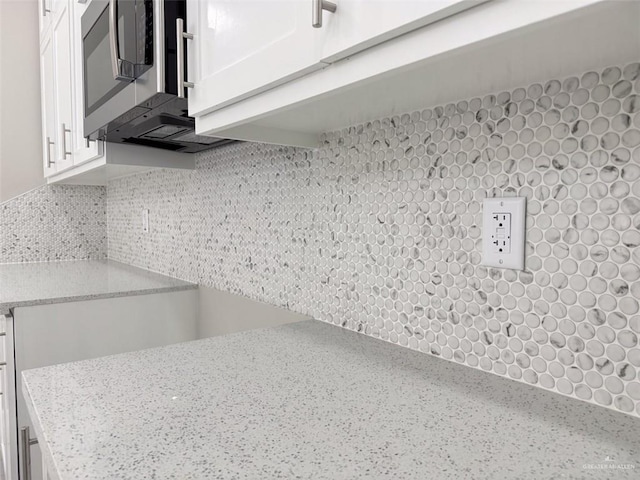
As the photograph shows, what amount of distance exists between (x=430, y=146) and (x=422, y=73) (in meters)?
0.24

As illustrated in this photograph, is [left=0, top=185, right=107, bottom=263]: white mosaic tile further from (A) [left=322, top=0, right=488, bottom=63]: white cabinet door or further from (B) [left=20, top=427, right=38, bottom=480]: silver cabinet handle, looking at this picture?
(A) [left=322, top=0, right=488, bottom=63]: white cabinet door

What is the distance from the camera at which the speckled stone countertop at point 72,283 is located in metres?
1.39

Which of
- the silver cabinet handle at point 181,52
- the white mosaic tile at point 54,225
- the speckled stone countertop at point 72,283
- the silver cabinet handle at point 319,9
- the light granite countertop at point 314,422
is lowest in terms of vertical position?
the light granite countertop at point 314,422

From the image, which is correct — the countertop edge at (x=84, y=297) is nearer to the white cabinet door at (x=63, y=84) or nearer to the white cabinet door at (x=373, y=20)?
the white cabinet door at (x=63, y=84)

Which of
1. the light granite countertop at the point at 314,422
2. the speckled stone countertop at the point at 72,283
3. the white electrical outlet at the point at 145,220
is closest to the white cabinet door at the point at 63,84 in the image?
the white electrical outlet at the point at 145,220

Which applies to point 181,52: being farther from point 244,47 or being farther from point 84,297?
point 84,297

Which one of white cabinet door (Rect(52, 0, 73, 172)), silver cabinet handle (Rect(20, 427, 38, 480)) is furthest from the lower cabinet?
white cabinet door (Rect(52, 0, 73, 172))

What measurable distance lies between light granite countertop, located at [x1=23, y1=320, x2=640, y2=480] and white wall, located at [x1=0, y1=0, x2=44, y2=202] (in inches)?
80.0

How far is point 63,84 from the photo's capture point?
197 centimetres

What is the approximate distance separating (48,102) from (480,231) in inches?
91.7

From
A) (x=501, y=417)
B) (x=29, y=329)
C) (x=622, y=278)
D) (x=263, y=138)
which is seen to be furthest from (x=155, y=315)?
(x=622, y=278)

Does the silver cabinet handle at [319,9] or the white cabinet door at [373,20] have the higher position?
the silver cabinet handle at [319,9]

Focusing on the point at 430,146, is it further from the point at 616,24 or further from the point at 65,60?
the point at 65,60

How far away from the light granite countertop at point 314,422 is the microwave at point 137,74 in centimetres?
56
